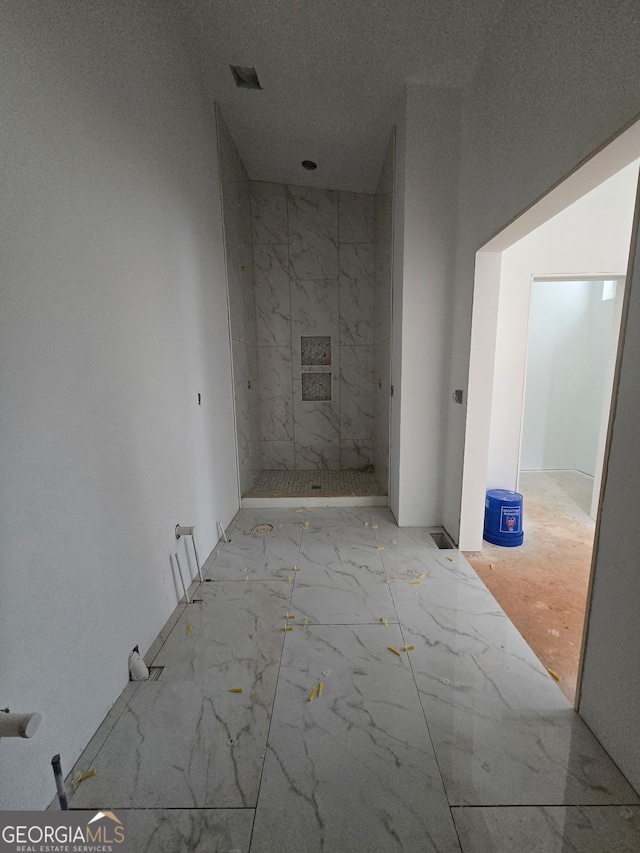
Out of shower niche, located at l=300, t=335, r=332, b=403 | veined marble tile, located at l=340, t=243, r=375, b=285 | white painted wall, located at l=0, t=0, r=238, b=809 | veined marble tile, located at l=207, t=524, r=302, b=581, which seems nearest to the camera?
white painted wall, located at l=0, t=0, r=238, b=809

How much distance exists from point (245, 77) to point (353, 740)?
12.1ft

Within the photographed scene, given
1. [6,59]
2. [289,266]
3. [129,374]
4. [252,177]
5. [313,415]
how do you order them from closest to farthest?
[6,59]
[129,374]
[252,177]
[289,266]
[313,415]

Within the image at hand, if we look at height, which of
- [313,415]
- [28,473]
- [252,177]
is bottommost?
[313,415]

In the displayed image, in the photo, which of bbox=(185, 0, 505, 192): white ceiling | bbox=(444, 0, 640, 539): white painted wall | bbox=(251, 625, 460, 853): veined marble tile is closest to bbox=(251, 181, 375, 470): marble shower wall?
bbox=(185, 0, 505, 192): white ceiling

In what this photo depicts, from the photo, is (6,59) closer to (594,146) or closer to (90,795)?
(594,146)

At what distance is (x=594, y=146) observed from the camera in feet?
3.94

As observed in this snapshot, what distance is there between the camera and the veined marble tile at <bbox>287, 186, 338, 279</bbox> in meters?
4.02

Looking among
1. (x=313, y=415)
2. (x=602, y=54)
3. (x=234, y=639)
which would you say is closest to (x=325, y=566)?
(x=234, y=639)

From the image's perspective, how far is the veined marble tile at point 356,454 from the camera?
4.49 meters

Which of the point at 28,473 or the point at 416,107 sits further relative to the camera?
the point at 416,107

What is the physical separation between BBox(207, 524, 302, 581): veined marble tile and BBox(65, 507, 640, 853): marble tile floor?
0.25 meters

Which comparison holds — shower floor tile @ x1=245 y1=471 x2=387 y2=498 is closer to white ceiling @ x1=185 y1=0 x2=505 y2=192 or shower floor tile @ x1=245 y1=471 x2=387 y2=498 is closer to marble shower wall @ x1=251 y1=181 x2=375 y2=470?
marble shower wall @ x1=251 y1=181 x2=375 y2=470

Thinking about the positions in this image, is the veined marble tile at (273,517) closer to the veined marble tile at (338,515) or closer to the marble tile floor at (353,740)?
the veined marble tile at (338,515)

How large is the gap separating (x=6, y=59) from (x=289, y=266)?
10.9 feet
